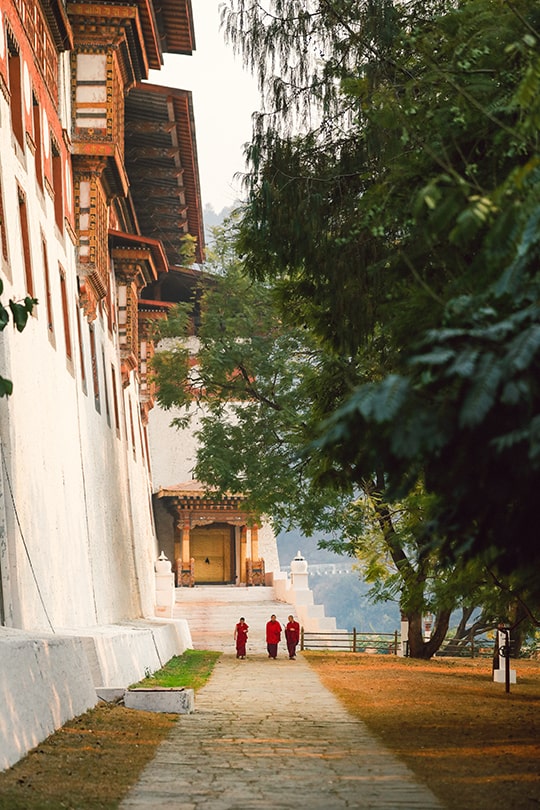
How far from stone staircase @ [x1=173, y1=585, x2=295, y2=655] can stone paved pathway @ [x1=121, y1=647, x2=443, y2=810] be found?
19.0 metres

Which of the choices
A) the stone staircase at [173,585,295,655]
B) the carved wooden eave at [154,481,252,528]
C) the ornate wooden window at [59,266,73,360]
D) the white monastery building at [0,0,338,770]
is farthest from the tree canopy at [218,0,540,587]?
the carved wooden eave at [154,481,252,528]

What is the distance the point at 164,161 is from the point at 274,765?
25.1m

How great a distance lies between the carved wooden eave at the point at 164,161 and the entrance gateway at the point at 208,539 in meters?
10.7

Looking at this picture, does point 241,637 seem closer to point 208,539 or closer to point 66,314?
point 66,314

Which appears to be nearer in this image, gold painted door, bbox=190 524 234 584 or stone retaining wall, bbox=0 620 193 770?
stone retaining wall, bbox=0 620 193 770

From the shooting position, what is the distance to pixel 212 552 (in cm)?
5200

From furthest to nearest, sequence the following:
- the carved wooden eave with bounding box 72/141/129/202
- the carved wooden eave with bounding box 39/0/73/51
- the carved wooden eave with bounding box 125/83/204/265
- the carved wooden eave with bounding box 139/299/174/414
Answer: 1. the carved wooden eave with bounding box 139/299/174/414
2. the carved wooden eave with bounding box 125/83/204/265
3. the carved wooden eave with bounding box 72/141/129/202
4. the carved wooden eave with bounding box 39/0/73/51

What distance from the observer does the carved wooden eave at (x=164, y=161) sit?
29359 millimetres

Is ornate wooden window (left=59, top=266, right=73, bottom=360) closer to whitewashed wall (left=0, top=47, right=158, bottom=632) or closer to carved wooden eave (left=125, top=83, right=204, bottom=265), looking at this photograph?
whitewashed wall (left=0, top=47, right=158, bottom=632)

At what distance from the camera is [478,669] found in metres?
27.2

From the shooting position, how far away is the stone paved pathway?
25.9 feet

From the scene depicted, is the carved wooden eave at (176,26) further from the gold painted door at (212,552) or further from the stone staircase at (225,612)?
the gold painted door at (212,552)

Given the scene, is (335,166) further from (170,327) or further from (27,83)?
(170,327)

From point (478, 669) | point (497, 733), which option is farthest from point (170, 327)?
point (497, 733)
